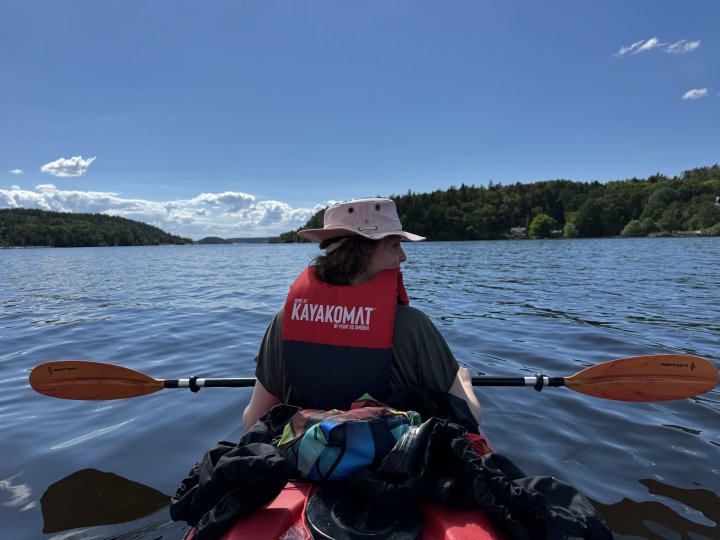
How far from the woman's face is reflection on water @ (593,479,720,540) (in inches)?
95.4

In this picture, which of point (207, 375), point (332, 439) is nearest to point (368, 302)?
point (332, 439)

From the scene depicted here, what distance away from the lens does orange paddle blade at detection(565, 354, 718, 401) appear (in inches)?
154

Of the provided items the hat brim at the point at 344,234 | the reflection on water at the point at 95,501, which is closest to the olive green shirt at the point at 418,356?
the hat brim at the point at 344,234

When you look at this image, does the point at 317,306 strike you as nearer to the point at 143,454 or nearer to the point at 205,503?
the point at 205,503

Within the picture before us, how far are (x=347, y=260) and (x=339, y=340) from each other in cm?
47

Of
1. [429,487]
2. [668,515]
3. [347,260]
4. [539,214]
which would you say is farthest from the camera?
[539,214]

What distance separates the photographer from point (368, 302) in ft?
8.50

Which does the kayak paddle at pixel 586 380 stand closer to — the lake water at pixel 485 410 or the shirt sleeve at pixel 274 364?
the lake water at pixel 485 410

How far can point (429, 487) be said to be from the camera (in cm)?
191

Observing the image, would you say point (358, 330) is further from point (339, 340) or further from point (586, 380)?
point (586, 380)

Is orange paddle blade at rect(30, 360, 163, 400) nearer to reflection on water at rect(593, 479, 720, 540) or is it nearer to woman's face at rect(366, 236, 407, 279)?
woman's face at rect(366, 236, 407, 279)

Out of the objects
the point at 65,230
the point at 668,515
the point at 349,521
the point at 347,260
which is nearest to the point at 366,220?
the point at 347,260

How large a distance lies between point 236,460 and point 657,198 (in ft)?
387

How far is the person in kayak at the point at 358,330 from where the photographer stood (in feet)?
8.42
